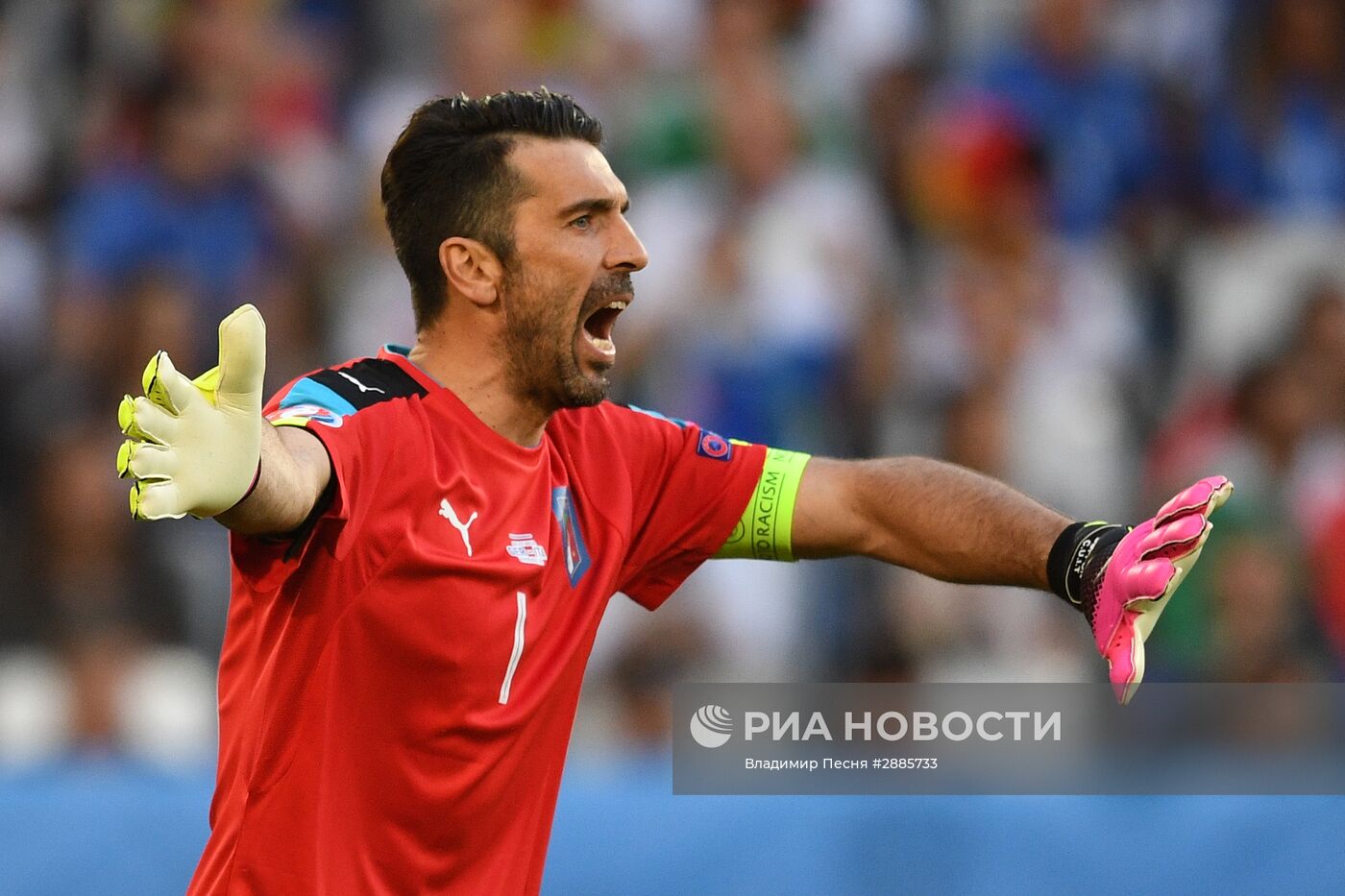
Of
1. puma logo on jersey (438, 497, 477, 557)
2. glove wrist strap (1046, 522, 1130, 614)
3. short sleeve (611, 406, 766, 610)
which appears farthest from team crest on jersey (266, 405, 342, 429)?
glove wrist strap (1046, 522, 1130, 614)

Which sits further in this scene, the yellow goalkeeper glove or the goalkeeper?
the goalkeeper

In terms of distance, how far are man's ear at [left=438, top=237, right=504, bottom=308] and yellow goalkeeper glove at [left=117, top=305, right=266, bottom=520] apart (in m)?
0.93

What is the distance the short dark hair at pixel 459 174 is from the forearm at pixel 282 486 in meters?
0.77

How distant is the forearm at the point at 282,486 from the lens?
123 inches

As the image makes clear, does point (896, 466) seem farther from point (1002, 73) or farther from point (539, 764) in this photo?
point (1002, 73)

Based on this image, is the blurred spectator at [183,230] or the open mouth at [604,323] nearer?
the open mouth at [604,323]

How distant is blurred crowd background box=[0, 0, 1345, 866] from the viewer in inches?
281

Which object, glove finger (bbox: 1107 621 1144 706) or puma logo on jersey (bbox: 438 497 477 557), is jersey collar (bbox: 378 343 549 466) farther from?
glove finger (bbox: 1107 621 1144 706)

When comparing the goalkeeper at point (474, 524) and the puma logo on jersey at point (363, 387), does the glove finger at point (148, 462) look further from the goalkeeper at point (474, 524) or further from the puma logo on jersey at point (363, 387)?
the puma logo on jersey at point (363, 387)

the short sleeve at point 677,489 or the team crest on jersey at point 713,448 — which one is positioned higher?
the team crest on jersey at point 713,448

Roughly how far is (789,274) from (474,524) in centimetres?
434

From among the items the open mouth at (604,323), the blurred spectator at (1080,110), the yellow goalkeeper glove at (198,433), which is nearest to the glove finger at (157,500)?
the yellow goalkeeper glove at (198,433)

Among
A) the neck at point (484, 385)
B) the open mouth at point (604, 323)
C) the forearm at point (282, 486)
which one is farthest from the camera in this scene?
the open mouth at point (604, 323)

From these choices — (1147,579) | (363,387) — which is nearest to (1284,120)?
(1147,579)
